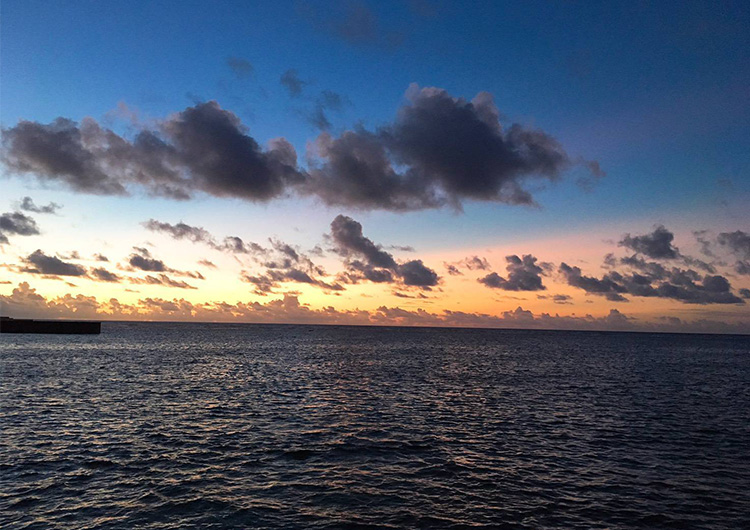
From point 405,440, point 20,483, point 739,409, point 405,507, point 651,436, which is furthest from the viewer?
point 739,409

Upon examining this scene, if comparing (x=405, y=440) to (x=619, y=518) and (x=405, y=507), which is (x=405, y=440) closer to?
(x=405, y=507)

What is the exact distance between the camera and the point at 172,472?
27.6m

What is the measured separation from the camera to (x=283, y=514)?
22.2m

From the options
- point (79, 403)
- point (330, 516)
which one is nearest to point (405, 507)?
point (330, 516)

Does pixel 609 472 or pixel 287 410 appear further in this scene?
pixel 287 410

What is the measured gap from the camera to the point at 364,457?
104 feet

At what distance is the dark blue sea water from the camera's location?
22.5 metres

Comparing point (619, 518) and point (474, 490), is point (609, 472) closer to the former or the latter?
point (619, 518)

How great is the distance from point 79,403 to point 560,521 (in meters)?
47.4

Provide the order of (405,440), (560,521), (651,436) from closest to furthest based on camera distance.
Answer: (560,521) → (405,440) → (651,436)

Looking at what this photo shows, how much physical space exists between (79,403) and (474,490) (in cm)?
4253

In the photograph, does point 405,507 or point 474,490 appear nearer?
point 405,507

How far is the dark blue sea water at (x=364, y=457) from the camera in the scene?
22.5 meters

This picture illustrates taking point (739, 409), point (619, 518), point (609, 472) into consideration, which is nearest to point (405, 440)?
point (609, 472)
